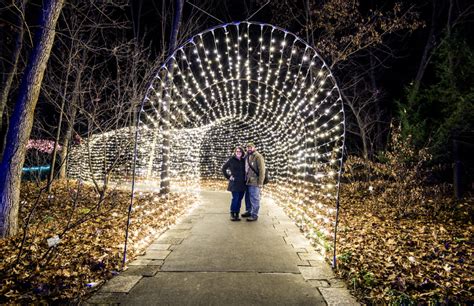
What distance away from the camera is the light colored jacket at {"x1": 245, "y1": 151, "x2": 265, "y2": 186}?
7.35 m

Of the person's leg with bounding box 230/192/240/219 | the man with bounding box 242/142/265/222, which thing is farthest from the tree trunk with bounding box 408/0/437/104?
the person's leg with bounding box 230/192/240/219

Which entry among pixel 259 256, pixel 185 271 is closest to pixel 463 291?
pixel 259 256

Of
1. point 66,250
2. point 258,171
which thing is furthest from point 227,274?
point 258,171

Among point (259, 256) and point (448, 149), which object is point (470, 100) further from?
point (259, 256)

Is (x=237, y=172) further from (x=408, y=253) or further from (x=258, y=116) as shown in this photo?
(x=258, y=116)

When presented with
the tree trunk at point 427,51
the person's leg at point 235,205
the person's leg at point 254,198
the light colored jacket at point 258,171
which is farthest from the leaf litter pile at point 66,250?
the tree trunk at point 427,51

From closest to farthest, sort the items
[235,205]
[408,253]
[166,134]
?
[408,253], [235,205], [166,134]

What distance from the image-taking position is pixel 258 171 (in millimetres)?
7379

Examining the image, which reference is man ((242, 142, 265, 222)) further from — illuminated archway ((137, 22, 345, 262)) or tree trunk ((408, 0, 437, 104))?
tree trunk ((408, 0, 437, 104))

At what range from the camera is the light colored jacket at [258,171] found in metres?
7.35

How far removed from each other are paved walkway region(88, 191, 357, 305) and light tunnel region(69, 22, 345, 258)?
1.01 m

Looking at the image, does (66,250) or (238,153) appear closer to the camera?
(66,250)

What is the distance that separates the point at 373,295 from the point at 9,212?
21.2 feet

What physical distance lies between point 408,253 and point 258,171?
3562 millimetres
